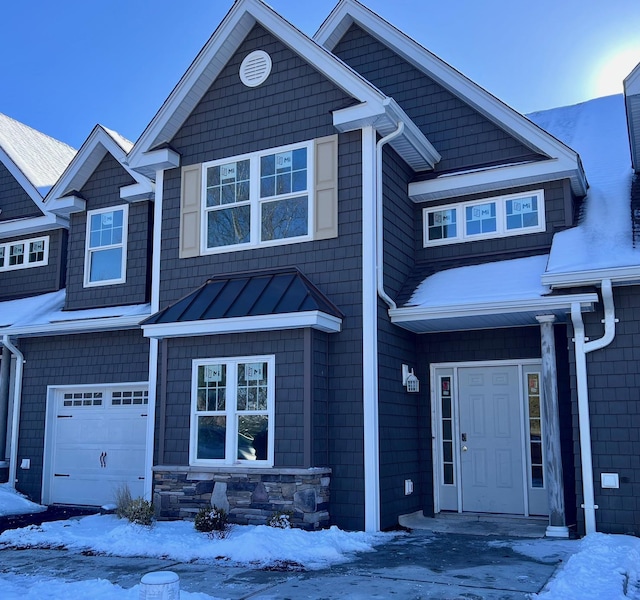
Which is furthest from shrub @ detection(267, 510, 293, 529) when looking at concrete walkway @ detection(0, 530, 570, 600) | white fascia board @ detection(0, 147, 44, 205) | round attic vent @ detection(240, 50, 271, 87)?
white fascia board @ detection(0, 147, 44, 205)

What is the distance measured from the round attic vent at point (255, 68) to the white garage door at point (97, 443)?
5619 millimetres

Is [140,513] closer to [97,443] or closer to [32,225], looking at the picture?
[97,443]

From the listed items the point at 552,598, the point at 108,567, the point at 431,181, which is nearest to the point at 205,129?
the point at 431,181

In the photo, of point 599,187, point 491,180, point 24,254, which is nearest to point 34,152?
point 24,254

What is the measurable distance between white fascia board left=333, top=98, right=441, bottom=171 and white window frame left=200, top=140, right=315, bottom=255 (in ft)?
2.24

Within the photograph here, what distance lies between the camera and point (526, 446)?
35.3ft

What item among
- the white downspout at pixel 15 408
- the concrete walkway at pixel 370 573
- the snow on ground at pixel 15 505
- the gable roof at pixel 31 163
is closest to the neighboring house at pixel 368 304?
the snow on ground at pixel 15 505

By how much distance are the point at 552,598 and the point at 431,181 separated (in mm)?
7030

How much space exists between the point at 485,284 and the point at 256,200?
143 inches

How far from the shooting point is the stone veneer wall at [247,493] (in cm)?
938

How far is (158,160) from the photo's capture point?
11828mm

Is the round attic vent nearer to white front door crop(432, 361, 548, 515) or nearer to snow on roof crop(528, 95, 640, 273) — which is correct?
snow on roof crop(528, 95, 640, 273)

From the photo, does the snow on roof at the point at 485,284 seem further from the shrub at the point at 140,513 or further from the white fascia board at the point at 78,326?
the white fascia board at the point at 78,326

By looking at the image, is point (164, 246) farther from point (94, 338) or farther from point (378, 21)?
point (378, 21)
